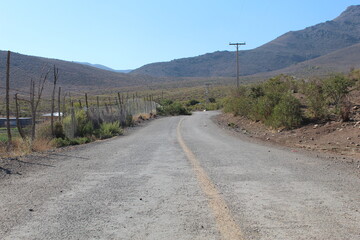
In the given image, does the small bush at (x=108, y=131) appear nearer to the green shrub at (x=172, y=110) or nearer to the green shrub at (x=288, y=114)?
the green shrub at (x=288, y=114)

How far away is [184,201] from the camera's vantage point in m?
6.51

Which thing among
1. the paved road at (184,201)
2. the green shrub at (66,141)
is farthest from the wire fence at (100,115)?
the paved road at (184,201)

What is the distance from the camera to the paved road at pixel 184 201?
5.10m

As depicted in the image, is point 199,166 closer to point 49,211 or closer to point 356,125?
point 49,211

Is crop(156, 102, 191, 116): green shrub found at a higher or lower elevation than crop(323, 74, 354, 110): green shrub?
lower

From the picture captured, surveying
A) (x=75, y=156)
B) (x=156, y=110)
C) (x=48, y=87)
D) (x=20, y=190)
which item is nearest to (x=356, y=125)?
(x=75, y=156)

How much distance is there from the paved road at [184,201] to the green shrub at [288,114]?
30.3 ft

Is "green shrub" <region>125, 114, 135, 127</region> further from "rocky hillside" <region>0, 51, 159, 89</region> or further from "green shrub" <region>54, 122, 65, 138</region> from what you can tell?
"rocky hillside" <region>0, 51, 159, 89</region>

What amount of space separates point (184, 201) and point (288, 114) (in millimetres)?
14718

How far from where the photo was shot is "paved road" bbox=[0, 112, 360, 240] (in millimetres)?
5102

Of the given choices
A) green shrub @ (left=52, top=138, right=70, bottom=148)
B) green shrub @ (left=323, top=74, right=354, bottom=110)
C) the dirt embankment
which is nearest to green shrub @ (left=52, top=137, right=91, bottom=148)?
green shrub @ (left=52, top=138, right=70, bottom=148)

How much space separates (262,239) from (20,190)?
4816 millimetres

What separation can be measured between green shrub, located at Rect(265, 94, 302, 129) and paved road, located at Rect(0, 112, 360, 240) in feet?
30.3

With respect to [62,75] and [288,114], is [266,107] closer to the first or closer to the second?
[288,114]
